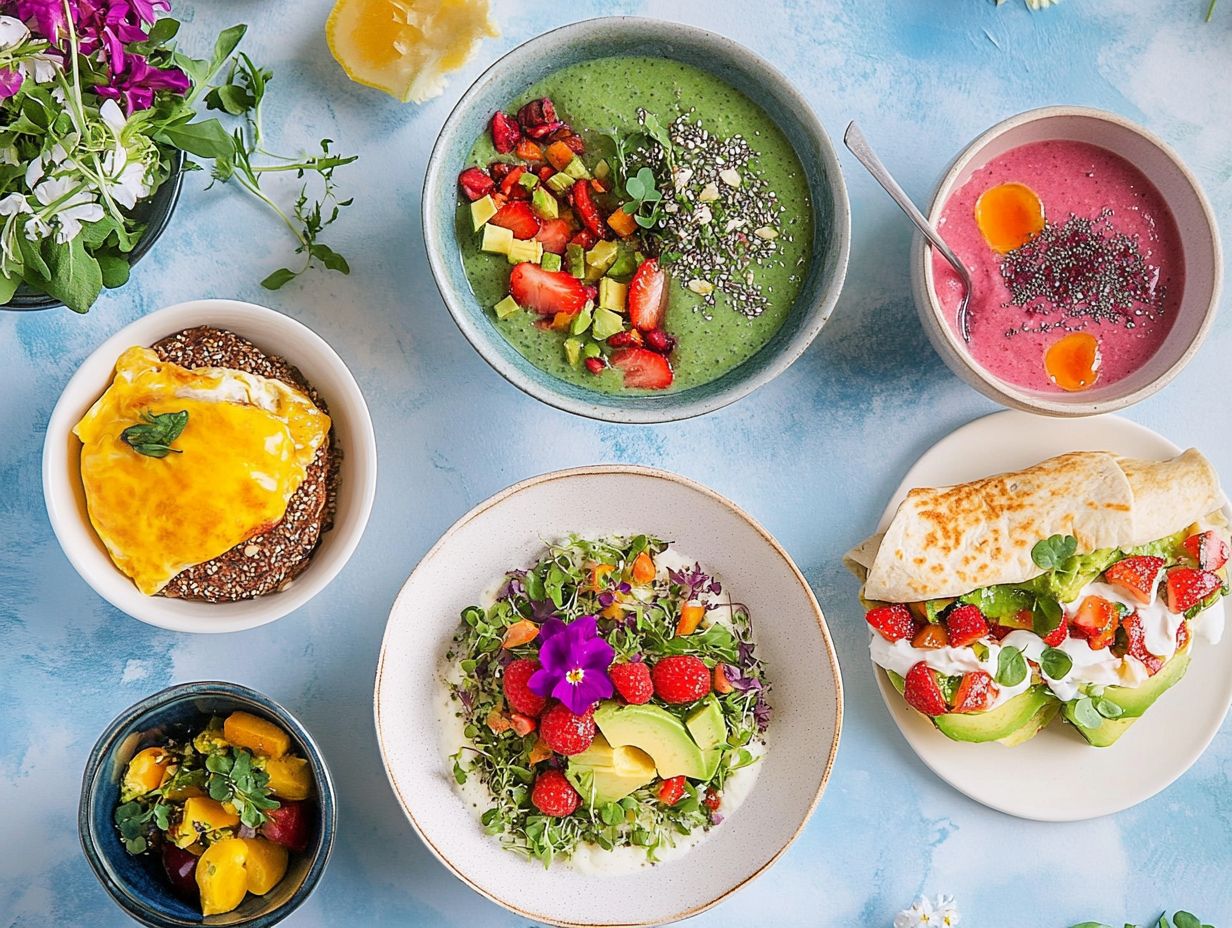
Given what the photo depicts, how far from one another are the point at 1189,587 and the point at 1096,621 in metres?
0.21

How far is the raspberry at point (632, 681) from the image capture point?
7.11ft

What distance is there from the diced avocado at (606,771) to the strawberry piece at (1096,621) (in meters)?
0.91

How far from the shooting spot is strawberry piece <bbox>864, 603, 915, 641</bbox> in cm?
231

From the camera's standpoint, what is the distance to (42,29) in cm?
174

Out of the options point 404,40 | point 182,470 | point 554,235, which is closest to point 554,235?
point 554,235

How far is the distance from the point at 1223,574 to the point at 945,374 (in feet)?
2.30

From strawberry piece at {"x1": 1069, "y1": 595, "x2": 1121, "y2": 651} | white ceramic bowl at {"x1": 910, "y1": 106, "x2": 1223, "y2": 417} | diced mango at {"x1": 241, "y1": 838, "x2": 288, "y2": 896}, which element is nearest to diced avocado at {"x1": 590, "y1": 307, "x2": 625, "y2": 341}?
white ceramic bowl at {"x1": 910, "y1": 106, "x2": 1223, "y2": 417}

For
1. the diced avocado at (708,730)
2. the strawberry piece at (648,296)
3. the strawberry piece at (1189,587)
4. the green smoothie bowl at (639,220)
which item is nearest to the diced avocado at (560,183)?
the green smoothie bowl at (639,220)

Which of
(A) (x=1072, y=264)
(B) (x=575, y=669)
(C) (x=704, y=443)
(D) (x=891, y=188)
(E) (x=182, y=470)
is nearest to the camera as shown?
(E) (x=182, y=470)

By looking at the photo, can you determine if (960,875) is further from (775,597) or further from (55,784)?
(55,784)

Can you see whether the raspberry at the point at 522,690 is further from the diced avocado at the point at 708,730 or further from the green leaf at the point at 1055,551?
the green leaf at the point at 1055,551

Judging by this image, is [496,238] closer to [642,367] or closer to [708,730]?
[642,367]

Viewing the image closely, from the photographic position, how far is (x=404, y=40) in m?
2.26

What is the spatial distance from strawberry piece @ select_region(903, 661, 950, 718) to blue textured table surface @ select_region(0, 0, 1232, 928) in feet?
0.78
